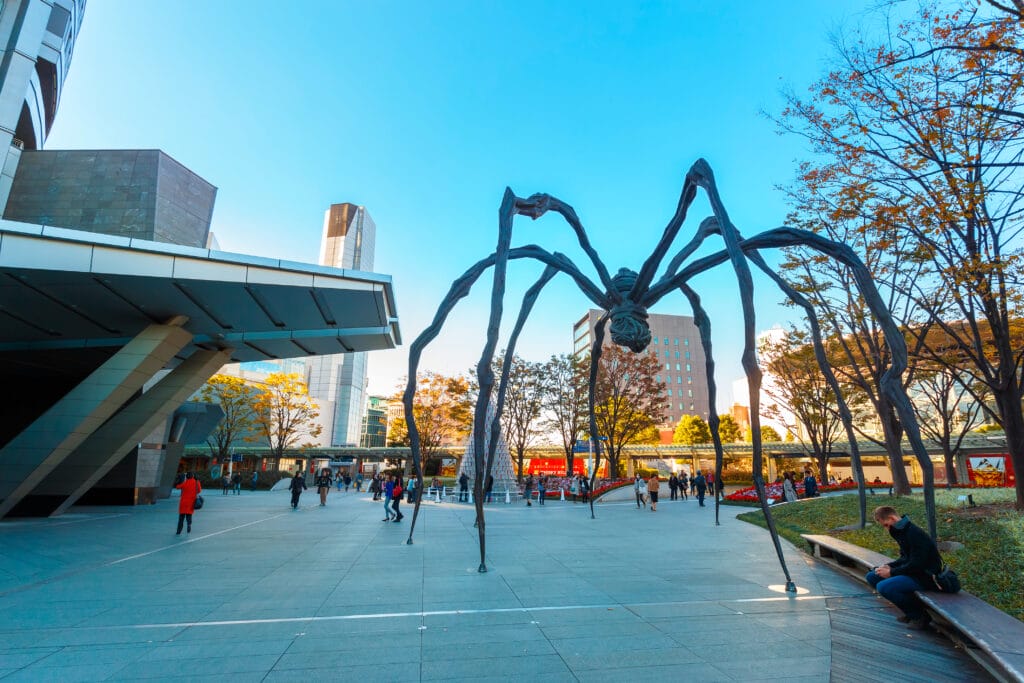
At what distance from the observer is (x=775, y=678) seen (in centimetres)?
322

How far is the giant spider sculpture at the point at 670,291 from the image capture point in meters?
3.78

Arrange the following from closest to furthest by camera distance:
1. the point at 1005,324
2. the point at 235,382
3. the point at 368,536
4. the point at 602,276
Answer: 1. the point at 602,276
2. the point at 1005,324
3. the point at 368,536
4. the point at 235,382

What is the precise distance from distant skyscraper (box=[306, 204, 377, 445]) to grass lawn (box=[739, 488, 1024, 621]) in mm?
72877

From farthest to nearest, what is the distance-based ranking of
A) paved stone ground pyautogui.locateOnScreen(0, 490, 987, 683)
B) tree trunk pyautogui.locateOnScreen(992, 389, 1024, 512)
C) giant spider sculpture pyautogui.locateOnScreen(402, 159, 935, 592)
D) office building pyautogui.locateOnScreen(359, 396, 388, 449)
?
office building pyautogui.locateOnScreen(359, 396, 388, 449), tree trunk pyautogui.locateOnScreen(992, 389, 1024, 512), giant spider sculpture pyautogui.locateOnScreen(402, 159, 935, 592), paved stone ground pyautogui.locateOnScreen(0, 490, 987, 683)

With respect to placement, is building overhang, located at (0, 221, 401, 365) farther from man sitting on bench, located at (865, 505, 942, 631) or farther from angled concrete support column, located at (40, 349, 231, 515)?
man sitting on bench, located at (865, 505, 942, 631)

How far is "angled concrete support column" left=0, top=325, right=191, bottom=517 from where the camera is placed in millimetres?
12523

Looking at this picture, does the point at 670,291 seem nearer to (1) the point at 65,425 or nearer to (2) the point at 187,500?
(2) the point at 187,500

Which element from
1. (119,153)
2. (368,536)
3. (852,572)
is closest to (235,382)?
(119,153)

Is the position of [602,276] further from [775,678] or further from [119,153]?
[119,153]

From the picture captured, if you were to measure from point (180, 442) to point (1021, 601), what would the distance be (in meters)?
28.6

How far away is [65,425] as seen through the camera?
41.7ft

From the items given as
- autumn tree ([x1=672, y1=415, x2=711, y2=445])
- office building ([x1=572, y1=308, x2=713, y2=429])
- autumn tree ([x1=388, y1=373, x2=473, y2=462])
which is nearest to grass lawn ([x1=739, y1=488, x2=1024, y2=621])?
autumn tree ([x1=388, y1=373, x2=473, y2=462])

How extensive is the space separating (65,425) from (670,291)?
50.1 feet

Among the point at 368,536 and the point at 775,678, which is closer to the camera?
the point at 775,678
